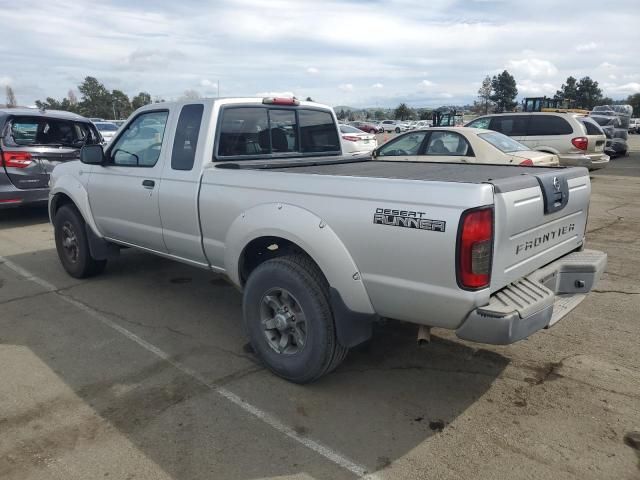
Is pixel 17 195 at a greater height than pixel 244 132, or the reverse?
pixel 244 132

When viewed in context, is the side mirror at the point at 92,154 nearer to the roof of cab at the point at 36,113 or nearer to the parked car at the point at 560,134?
the roof of cab at the point at 36,113

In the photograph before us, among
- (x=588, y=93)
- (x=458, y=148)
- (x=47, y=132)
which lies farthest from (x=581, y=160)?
(x=588, y=93)

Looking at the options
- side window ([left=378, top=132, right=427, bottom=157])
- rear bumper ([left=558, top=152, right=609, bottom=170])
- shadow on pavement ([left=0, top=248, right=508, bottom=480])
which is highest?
side window ([left=378, top=132, right=427, bottom=157])

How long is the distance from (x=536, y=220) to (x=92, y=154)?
12.9 feet

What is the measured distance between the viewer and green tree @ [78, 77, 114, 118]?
78875 millimetres

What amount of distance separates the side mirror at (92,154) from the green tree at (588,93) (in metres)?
86.1

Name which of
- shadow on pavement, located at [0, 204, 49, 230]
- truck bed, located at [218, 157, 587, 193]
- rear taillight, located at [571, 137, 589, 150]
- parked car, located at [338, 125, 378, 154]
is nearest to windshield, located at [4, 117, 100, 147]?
shadow on pavement, located at [0, 204, 49, 230]

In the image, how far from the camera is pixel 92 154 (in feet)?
15.7

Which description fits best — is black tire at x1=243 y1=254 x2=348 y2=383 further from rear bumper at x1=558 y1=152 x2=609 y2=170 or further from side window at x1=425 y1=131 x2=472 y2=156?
rear bumper at x1=558 y1=152 x2=609 y2=170

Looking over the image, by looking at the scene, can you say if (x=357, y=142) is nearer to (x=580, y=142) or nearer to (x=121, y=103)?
(x=580, y=142)

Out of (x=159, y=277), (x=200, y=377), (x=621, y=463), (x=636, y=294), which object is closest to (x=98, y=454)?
(x=200, y=377)

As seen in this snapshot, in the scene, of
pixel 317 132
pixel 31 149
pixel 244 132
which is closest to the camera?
pixel 244 132

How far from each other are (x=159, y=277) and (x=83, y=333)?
161 centimetres

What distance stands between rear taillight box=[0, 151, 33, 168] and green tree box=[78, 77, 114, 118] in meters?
75.2
